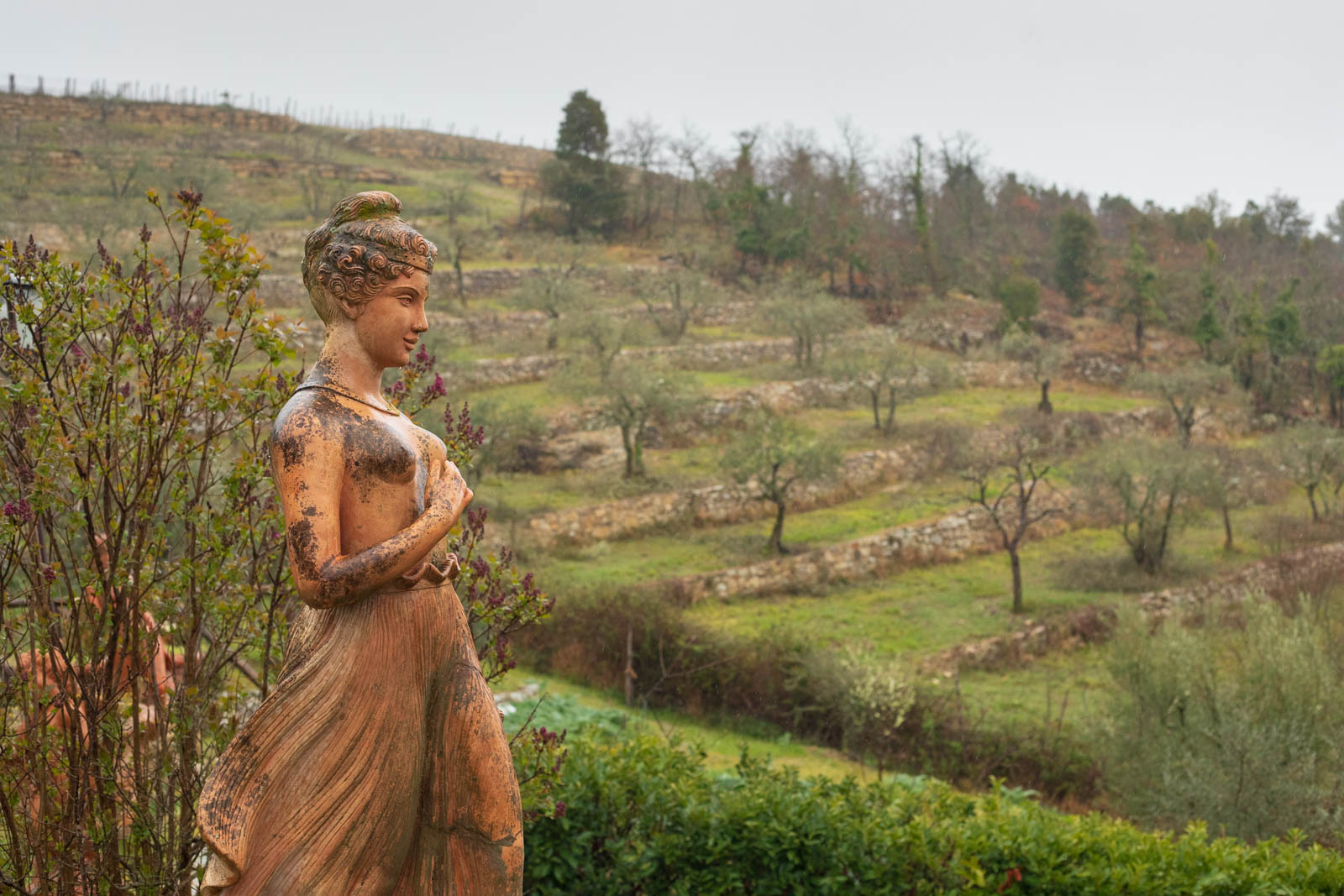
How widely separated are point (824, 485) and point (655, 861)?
65.9ft

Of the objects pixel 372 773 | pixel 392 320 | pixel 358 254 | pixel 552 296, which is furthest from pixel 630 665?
Answer: pixel 552 296

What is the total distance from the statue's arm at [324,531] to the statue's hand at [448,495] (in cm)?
2

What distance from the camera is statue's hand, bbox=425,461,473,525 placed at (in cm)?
299

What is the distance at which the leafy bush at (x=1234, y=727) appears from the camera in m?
11.3

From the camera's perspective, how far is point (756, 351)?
1444 inches

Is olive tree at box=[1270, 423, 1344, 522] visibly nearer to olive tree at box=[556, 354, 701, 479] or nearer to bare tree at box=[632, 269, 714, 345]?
olive tree at box=[556, 354, 701, 479]

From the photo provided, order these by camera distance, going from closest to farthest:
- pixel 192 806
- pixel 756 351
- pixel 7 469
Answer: pixel 192 806 < pixel 7 469 < pixel 756 351

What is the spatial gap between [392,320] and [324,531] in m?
0.63

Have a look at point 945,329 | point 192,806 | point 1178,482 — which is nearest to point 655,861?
point 192,806

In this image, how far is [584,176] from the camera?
160ft

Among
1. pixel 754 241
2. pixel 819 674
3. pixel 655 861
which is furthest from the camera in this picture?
pixel 754 241

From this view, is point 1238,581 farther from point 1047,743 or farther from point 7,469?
point 7,469

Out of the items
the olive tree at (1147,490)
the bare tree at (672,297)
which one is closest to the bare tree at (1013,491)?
the olive tree at (1147,490)

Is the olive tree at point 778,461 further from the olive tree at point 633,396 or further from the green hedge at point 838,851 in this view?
the green hedge at point 838,851
